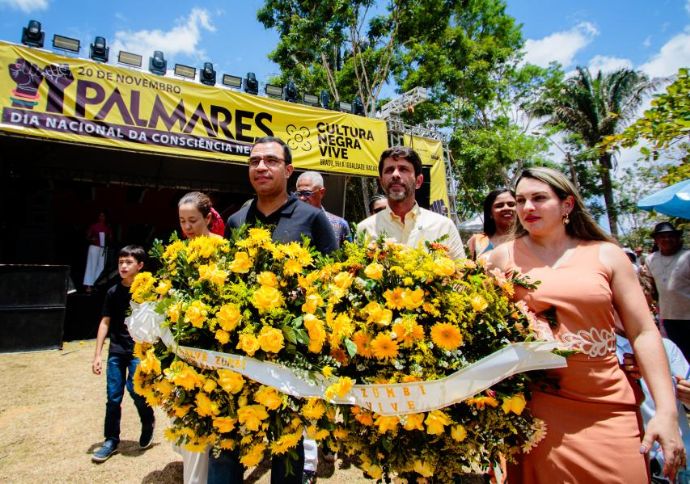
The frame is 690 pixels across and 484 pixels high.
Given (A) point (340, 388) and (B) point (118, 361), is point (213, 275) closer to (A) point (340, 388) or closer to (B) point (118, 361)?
(A) point (340, 388)

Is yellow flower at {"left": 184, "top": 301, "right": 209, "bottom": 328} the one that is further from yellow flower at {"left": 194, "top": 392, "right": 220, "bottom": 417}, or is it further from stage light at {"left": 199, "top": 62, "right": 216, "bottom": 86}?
stage light at {"left": 199, "top": 62, "right": 216, "bottom": 86}

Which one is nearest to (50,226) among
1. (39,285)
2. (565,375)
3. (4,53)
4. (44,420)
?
(39,285)

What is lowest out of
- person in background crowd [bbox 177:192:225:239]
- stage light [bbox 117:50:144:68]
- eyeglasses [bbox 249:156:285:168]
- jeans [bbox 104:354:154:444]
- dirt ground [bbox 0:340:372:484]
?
dirt ground [bbox 0:340:372:484]

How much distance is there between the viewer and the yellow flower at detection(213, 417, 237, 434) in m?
1.25

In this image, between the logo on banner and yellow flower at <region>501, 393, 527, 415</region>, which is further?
the logo on banner

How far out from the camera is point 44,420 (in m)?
3.68

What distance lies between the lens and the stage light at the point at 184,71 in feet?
23.8

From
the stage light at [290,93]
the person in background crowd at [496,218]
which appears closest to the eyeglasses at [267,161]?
the person in background crowd at [496,218]

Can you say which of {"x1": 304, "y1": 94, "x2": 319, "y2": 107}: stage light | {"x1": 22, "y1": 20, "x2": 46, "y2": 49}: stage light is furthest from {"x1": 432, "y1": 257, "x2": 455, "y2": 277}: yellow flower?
{"x1": 304, "y1": 94, "x2": 319, "y2": 107}: stage light

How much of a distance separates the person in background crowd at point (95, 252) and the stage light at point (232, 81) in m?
4.72

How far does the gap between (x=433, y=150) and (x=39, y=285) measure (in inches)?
368

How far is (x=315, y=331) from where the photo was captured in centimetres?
122

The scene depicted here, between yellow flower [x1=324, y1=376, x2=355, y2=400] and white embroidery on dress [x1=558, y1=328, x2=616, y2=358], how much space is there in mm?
874

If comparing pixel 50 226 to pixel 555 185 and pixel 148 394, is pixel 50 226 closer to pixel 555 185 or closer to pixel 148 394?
pixel 148 394
